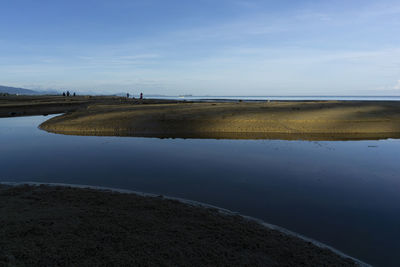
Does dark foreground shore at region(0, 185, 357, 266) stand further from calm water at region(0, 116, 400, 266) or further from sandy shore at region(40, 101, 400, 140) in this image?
sandy shore at region(40, 101, 400, 140)

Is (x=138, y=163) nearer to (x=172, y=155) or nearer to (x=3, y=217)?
(x=172, y=155)

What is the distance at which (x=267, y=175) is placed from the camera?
1242cm

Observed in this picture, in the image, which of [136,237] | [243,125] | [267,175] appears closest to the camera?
[136,237]

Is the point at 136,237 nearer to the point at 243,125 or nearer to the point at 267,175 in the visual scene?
the point at 267,175

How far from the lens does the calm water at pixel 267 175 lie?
7.66 m

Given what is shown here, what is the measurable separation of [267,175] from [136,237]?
8083mm

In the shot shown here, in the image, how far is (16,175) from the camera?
12.2m

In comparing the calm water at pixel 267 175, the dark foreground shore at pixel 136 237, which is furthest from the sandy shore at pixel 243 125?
the dark foreground shore at pixel 136 237

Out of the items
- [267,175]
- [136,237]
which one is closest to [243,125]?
[267,175]

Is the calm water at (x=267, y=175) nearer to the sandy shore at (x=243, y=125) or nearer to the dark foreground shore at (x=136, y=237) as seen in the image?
the dark foreground shore at (x=136, y=237)

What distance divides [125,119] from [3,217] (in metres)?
24.1

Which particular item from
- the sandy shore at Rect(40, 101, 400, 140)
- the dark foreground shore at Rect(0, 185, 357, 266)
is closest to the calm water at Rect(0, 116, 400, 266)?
the dark foreground shore at Rect(0, 185, 357, 266)

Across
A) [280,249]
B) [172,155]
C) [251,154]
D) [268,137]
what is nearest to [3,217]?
[280,249]

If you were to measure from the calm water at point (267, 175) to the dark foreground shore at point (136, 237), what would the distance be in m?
1.58
